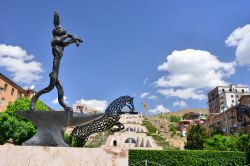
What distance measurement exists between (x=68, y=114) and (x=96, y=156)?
1.90 metres

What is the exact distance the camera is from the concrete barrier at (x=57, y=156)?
313 inches

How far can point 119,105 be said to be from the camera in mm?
12219

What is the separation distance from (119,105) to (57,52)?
3.58 metres

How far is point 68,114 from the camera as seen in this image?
938 centimetres

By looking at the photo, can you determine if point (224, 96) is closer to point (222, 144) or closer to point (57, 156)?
point (222, 144)

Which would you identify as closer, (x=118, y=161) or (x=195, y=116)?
(x=118, y=161)

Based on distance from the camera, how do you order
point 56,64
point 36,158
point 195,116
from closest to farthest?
point 36,158 → point 56,64 → point 195,116

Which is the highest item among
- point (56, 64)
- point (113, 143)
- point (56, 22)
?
point (56, 22)

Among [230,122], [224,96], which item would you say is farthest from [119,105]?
[224,96]

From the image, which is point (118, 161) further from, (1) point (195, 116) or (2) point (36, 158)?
(1) point (195, 116)

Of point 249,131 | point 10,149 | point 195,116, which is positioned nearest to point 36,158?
point 10,149

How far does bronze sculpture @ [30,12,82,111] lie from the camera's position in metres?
9.95

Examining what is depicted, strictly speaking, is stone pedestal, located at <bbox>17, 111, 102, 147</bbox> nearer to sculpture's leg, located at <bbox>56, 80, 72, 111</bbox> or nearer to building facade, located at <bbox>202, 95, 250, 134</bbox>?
sculpture's leg, located at <bbox>56, 80, 72, 111</bbox>

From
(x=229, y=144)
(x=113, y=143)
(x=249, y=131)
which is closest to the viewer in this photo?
(x=229, y=144)
